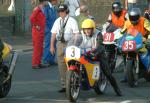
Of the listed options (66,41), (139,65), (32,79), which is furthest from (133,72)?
(32,79)

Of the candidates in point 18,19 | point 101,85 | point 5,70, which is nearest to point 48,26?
point 101,85

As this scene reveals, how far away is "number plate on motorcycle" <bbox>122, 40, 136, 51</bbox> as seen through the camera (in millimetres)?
13656

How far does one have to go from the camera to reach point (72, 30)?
13.0 metres

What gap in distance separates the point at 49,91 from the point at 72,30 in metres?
1.39

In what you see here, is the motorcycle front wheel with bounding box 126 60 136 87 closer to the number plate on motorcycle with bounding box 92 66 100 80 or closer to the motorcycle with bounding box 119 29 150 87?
the motorcycle with bounding box 119 29 150 87

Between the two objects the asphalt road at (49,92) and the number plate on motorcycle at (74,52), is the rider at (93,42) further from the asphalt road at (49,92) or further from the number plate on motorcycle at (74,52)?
the asphalt road at (49,92)

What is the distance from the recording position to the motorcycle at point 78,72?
37.9 ft

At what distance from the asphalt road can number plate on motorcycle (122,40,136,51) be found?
0.87 metres

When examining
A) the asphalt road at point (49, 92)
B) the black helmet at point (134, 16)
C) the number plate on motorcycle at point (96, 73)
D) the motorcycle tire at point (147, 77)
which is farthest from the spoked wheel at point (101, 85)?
the black helmet at point (134, 16)

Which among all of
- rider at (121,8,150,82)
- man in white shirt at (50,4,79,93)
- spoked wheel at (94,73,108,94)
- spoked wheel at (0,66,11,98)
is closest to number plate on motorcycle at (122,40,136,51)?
rider at (121,8,150,82)

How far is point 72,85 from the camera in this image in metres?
11.6

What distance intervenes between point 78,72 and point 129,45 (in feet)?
7.52

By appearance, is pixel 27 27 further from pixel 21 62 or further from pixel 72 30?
pixel 72 30

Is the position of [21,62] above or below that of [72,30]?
below
